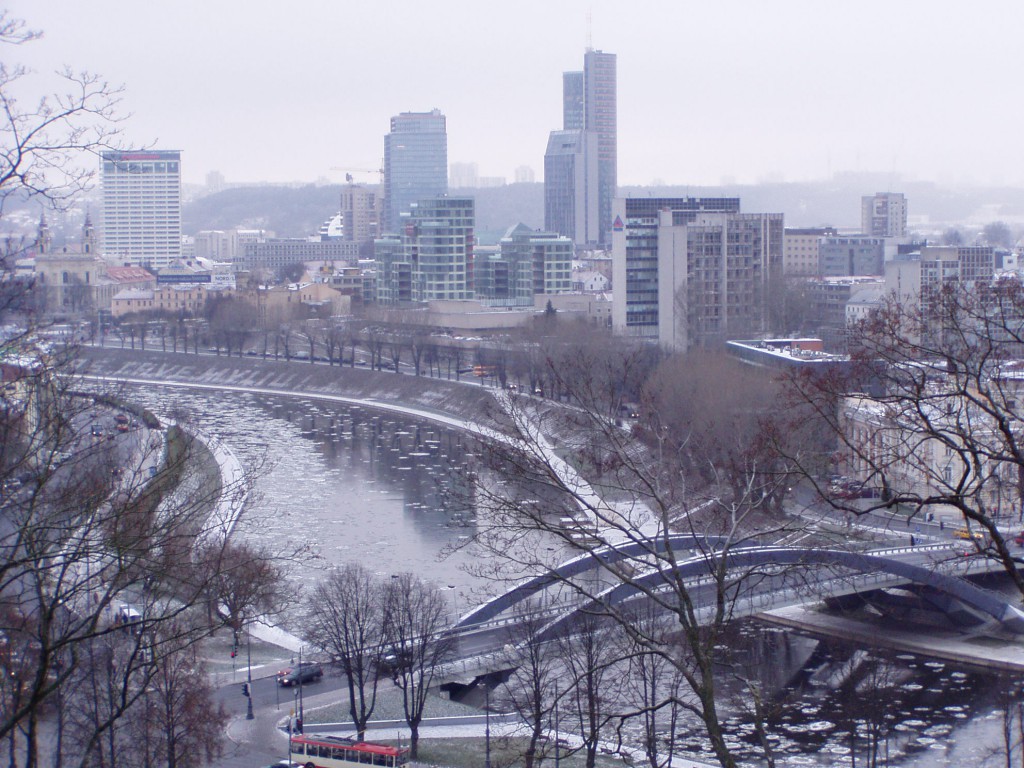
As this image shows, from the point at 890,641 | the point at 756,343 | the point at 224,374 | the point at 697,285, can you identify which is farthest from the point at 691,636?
the point at 224,374

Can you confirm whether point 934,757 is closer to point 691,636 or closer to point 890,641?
point 890,641

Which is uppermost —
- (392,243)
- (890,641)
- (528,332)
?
(392,243)

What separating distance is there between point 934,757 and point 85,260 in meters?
25.6

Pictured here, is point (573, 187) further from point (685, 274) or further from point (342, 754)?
point (342, 754)

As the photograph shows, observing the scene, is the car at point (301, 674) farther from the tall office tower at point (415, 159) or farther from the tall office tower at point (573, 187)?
the tall office tower at point (415, 159)

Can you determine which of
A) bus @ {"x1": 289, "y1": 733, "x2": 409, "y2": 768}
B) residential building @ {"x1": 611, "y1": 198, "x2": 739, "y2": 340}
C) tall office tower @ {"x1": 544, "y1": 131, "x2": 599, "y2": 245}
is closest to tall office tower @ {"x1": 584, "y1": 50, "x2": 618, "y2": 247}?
tall office tower @ {"x1": 544, "y1": 131, "x2": 599, "y2": 245}

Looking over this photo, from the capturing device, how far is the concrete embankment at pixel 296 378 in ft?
48.7

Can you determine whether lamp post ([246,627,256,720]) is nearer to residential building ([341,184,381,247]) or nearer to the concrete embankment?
the concrete embankment

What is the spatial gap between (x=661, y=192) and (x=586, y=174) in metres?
16.5

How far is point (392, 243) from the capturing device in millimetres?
24266

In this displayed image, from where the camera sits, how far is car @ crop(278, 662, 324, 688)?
17.1 feet

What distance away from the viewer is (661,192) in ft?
193

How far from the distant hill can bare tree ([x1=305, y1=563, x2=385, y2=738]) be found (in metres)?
51.6

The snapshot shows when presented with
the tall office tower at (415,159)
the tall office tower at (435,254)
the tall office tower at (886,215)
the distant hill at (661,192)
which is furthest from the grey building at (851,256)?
the distant hill at (661,192)
